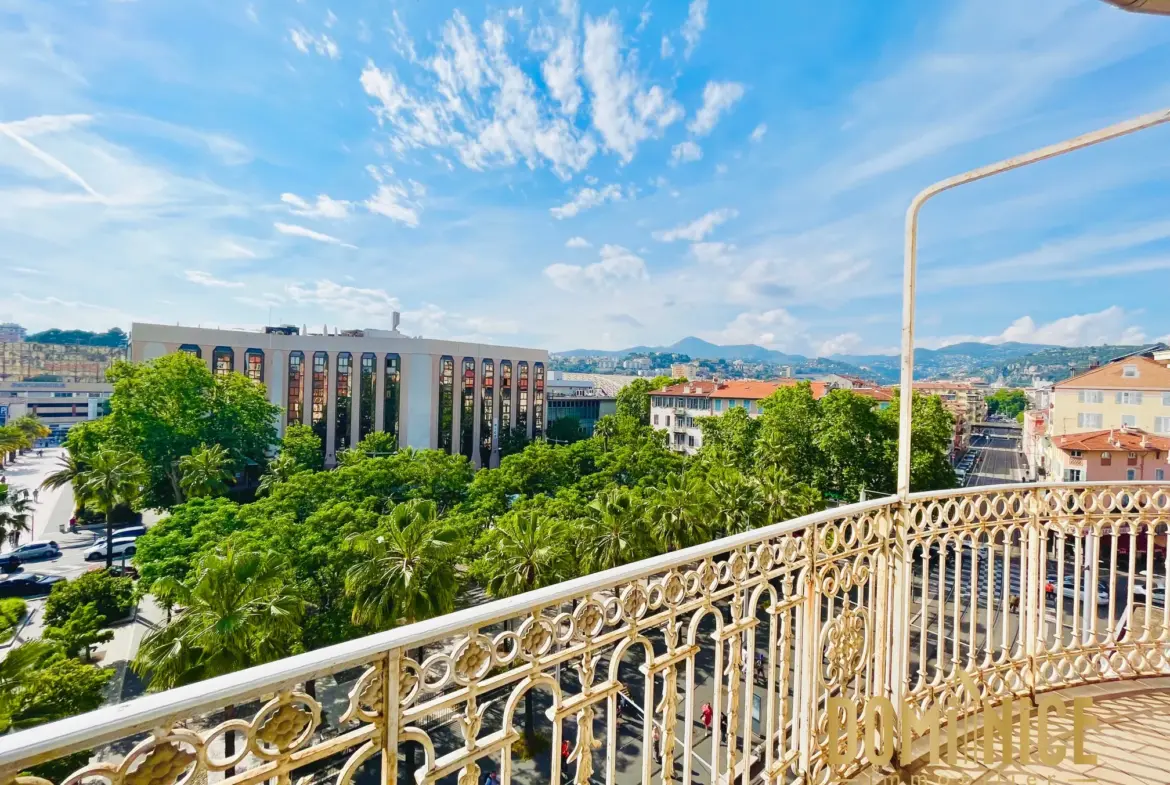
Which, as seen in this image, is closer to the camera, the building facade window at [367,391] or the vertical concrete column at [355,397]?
the vertical concrete column at [355,397]

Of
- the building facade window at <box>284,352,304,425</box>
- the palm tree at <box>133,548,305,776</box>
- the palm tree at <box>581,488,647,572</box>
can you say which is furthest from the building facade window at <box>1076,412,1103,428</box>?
the building facade window at <box>284,352,304,425</box>

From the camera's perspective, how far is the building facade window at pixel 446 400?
37.5 m

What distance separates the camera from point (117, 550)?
1959cm

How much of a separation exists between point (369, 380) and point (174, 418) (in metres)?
14.0

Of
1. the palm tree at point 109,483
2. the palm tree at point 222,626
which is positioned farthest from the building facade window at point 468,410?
the palm tree at point 222,626

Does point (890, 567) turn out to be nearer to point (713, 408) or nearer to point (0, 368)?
point (713, 408)

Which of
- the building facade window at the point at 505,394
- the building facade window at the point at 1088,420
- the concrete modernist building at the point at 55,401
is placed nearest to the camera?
the building facade window at the point at 1088,420

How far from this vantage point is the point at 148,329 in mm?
29672

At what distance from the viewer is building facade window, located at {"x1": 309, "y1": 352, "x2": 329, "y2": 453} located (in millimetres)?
34938

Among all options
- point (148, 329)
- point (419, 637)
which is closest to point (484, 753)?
point (419, 637)

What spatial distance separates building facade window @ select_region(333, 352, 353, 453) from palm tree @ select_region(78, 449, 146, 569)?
17228 mm

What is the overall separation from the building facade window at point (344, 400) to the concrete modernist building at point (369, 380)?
62 millimetres

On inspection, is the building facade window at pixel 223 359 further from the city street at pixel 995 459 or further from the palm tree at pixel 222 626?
the city street at pixel 995 459

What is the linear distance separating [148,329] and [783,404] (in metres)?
34.1
